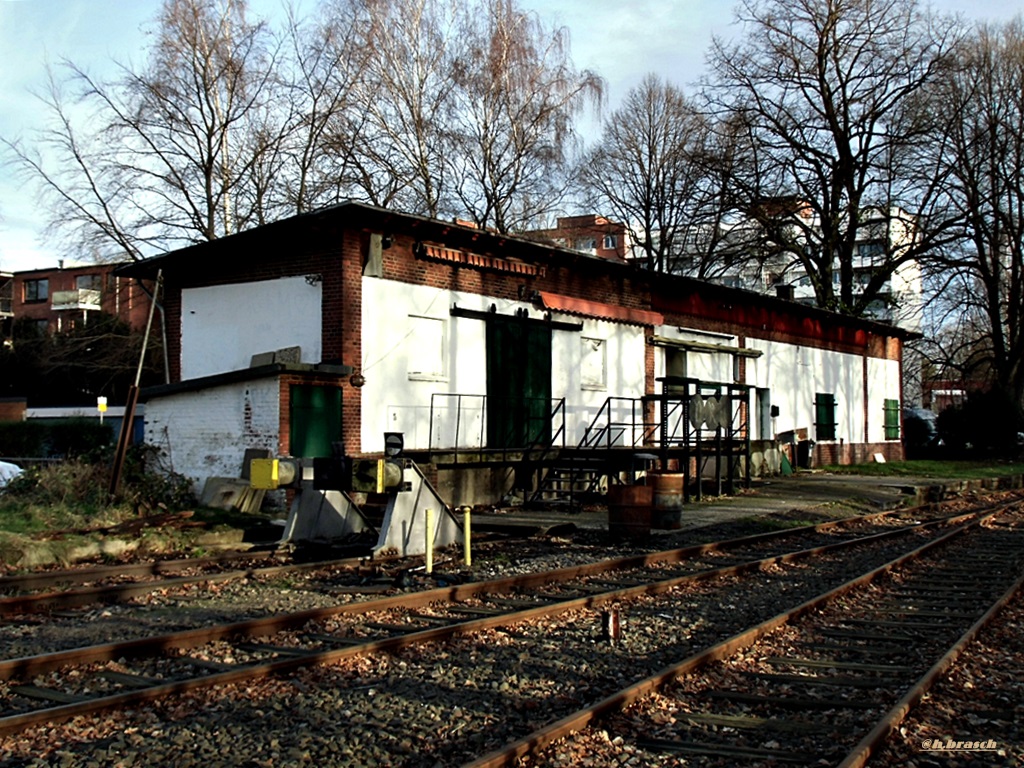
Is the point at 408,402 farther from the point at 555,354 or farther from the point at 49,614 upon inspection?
the point at 49,614

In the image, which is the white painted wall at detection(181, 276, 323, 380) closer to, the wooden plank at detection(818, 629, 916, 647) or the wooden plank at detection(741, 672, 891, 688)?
the wooden plank at detection(818, 629, 916, 647)

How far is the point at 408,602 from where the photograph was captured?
9430 mm

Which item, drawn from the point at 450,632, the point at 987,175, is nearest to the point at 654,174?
the point at 987,175

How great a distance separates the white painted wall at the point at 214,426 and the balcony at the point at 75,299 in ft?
142

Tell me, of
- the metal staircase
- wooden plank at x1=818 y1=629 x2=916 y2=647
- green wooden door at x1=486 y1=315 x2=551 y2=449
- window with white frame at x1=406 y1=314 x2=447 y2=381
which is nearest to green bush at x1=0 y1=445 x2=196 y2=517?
window with white frame at x1=406 y1=314 x2=447 y2=381

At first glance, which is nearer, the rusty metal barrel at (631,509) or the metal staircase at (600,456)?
the rusty metal barrel at (631,509)

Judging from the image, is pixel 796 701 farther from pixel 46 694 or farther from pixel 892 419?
pixel 892 419

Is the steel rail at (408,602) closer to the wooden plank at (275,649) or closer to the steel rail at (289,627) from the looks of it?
the steel rail at (289,627)

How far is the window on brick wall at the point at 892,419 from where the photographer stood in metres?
39.4

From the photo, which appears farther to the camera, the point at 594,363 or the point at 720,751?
the point at 594,363

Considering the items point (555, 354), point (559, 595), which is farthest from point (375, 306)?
point (559, 595)

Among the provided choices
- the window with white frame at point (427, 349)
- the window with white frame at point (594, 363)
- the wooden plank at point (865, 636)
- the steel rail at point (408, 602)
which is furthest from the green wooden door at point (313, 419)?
the wooden plank at point (865, 636)

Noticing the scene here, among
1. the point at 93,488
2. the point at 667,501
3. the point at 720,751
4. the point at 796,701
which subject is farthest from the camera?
the point at 667,501

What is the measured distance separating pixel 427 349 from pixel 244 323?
3444 mm
